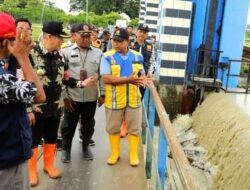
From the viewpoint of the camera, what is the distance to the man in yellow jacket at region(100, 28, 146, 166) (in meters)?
3.90

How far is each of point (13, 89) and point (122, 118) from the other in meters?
2.28

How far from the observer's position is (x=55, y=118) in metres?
3.66

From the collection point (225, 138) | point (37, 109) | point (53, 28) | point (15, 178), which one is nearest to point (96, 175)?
point (37, 109)

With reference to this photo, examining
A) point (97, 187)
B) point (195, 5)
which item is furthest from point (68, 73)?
point (195, 5)

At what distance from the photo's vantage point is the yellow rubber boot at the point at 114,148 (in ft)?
13.8

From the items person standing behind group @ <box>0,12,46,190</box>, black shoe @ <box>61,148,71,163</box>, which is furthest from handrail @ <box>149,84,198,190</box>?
black shoe @ <box>61,148,71,163</box>

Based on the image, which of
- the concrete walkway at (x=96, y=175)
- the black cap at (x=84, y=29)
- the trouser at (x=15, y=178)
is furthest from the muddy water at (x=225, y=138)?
the trouser at (x=15, y=178)

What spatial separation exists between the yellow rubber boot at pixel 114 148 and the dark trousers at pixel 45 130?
2.32 ft

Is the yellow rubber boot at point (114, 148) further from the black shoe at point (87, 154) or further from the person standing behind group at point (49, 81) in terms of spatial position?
the person standing behind group at point (49, 81)

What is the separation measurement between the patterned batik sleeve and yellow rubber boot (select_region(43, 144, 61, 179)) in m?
1.86

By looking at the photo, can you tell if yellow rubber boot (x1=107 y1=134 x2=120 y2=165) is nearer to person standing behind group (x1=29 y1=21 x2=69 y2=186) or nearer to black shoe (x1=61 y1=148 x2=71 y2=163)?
black shoe (x1=61 y1=148 x2=71 y2=163)

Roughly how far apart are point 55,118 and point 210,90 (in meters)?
5.22

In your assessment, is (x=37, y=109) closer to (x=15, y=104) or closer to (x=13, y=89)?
(x=15, y=104)

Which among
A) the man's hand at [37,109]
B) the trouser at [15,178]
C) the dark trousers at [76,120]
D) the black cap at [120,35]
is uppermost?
the black cap at [120,35]
